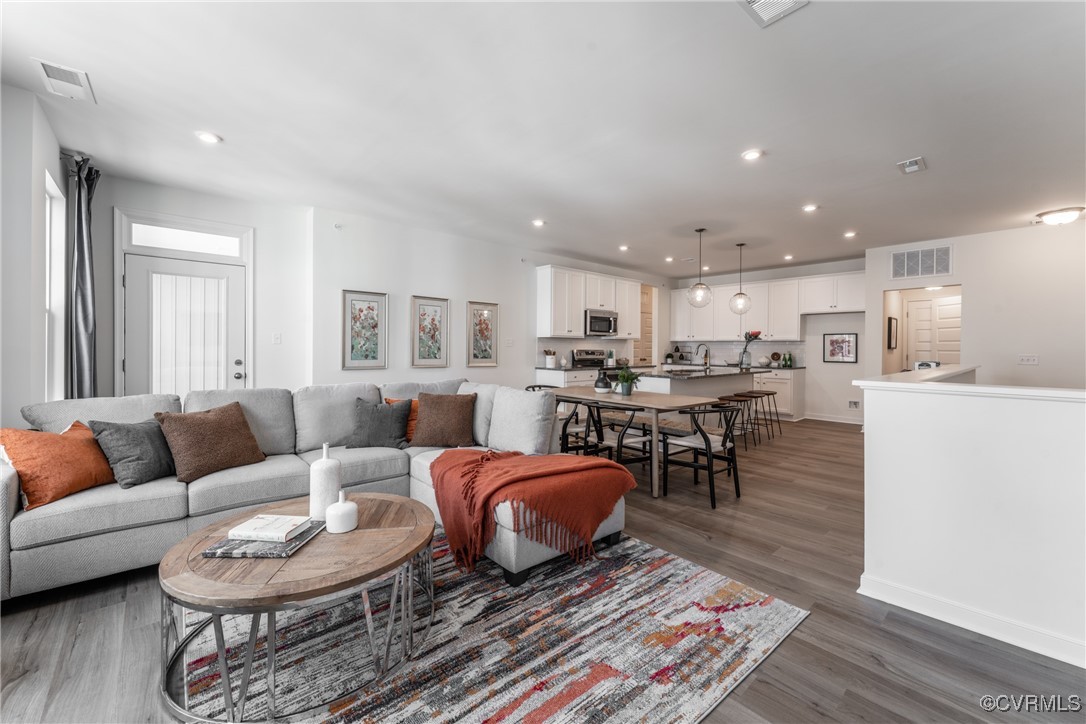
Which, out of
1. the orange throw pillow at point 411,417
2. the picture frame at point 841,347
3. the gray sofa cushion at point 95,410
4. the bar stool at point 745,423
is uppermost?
the picture frame at point 841,347

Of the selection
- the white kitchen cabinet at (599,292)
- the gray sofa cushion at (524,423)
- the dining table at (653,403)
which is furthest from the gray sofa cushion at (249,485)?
the white kitchen cabinet at (599,292)

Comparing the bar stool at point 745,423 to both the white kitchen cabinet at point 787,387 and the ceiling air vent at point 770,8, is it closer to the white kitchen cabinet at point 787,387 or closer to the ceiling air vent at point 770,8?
the white kitchen cabinet at point 787,387

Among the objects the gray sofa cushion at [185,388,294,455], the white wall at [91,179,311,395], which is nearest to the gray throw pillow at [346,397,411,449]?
the gray sofa cushion at [185,388,294,455]

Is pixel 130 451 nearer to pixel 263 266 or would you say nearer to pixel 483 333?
pixel 263 266

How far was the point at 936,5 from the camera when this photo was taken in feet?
6.25

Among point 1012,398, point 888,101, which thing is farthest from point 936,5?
point 1012,398

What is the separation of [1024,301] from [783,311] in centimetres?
290

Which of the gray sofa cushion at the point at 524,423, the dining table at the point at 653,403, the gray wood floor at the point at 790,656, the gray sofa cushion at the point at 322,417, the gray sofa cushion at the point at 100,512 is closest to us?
the gray wood floor at the point at 790,656

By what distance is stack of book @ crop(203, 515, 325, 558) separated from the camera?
1.65 meters

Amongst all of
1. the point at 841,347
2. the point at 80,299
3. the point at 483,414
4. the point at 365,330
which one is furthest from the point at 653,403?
the point at 841,347

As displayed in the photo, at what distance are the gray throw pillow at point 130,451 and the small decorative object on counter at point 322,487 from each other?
1.28 metres

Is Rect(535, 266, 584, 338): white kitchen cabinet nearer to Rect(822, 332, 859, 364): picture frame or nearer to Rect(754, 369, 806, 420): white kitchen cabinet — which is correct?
Rect(754, 369, 806, 420): white kitchen cabinet

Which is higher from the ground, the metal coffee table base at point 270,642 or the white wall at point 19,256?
the white wall at point 19,256

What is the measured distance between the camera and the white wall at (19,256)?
8.35ft
